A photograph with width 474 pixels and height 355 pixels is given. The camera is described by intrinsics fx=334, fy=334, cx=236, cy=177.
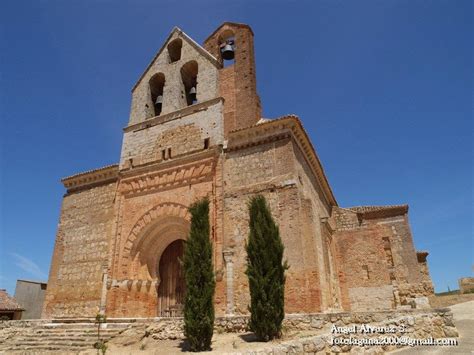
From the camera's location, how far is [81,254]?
527 inches

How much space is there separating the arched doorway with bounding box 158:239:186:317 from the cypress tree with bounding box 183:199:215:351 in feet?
11.7

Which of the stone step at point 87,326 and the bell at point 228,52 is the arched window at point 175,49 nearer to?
the bell at point 228,52

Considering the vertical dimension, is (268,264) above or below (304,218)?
below

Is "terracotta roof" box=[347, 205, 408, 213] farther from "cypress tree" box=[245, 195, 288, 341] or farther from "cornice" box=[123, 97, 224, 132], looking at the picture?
"cypress tree" box=[245, 195, 288, 341]

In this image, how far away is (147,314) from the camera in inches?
474

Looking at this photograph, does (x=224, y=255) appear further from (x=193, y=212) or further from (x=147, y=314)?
(x=147, y=314)

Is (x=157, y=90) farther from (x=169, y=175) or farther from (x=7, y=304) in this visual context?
(x=7, y=304)

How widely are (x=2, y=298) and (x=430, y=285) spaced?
23246 mm

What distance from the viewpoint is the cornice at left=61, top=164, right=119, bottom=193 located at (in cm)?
1420

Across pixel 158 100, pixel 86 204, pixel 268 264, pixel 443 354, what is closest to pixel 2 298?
pixel 86 204

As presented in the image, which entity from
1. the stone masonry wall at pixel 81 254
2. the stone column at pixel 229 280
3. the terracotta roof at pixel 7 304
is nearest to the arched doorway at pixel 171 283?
the stone masonry wall at pixel 81 254

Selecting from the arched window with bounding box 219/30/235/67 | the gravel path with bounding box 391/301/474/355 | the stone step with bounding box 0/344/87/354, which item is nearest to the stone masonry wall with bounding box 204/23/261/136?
the arched window with bounding box 219/30/235/67

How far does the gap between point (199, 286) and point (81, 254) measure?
23.9 ft

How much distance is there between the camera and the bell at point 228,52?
16.6 m
